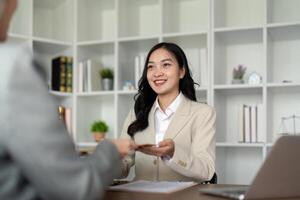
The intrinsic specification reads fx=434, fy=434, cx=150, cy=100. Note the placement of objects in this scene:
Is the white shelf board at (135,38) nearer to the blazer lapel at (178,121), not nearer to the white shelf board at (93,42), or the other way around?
the white shelf board at (93,42)

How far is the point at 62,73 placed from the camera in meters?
4.04

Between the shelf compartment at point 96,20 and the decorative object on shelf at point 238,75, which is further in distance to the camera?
the shelf compartment at point 96,20

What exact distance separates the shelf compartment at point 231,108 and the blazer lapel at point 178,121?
1.20 metres

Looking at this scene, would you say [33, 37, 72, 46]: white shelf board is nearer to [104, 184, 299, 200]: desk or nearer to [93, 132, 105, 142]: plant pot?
[93, 132, 105, 142]: plant pot

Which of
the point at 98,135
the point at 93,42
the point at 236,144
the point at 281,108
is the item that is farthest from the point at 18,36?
the point at 281,108

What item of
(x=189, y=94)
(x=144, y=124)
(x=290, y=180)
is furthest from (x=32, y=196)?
(x=189, y=94)

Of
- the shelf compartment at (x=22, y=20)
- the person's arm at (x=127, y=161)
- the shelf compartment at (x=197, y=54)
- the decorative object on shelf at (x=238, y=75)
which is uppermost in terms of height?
the shelf compartment at (x=22, y=20)

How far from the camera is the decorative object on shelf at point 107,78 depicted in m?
4.04

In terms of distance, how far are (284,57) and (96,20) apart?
1.84m

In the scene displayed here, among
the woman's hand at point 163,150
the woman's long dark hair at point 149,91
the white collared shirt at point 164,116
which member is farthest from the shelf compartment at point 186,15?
the woman's hand at point 163,150

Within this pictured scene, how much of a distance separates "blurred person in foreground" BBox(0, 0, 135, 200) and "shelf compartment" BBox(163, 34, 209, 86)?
2770 mm

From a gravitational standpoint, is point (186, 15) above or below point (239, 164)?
above

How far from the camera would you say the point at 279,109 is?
3.66 meters

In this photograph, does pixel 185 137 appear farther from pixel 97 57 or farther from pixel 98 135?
pixel 97 57
